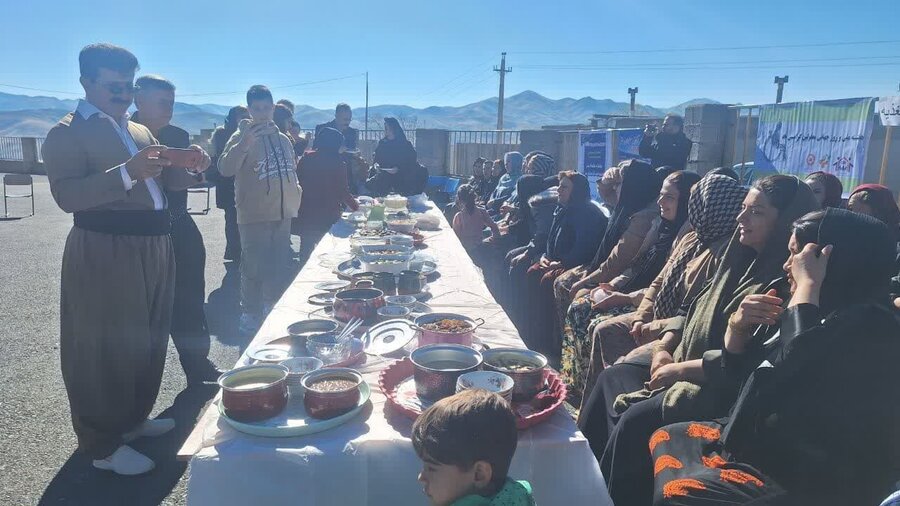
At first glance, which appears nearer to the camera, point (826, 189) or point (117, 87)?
point (117, 87)

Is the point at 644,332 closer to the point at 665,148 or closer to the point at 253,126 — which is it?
the point at 253,126

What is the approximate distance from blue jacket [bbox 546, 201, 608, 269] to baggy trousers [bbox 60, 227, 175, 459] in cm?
306

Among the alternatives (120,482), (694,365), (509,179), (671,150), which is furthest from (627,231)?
(509,179)

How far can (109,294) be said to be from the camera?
2510 millimetres

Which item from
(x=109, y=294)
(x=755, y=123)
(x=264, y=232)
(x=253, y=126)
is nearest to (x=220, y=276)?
(x=264, y=232)

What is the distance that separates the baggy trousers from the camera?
247cm

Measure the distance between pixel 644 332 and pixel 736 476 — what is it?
1.31 m

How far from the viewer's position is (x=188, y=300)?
3527 millimetres

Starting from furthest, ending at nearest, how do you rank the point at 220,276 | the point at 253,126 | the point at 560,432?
the point at 220,276 < the point at 253,126 < the point at 560,432

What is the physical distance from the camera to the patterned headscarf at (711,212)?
9.25 ft

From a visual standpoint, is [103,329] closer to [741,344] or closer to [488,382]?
[488,382]

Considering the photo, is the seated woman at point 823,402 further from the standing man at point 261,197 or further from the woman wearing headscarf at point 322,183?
the woman wearing headscarf at point 322,183

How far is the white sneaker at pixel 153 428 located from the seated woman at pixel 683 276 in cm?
229

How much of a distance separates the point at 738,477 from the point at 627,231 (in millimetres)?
Result: 2383
